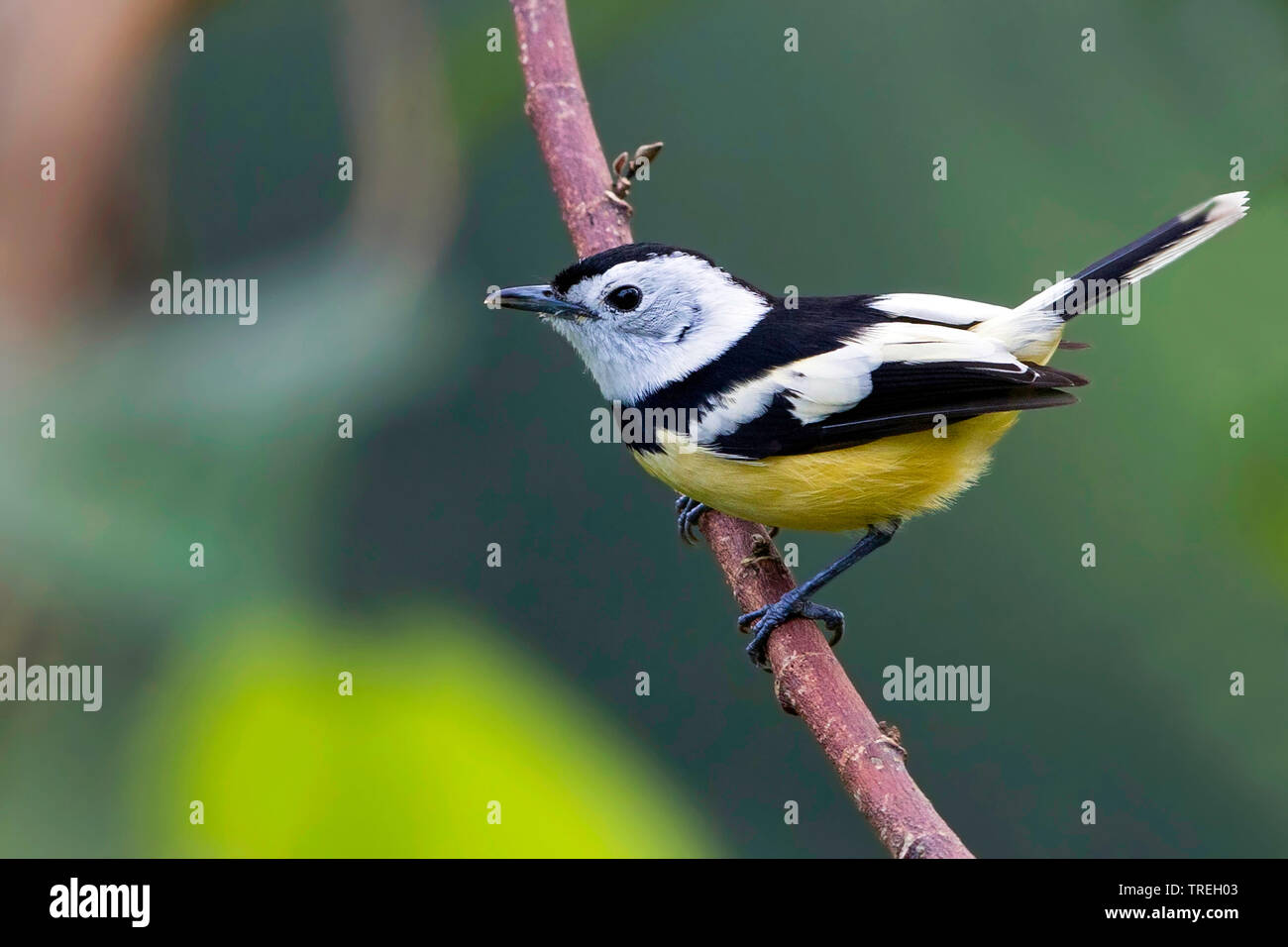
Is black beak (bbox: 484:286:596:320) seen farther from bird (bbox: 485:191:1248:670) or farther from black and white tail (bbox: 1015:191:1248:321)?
black and white tail (bbox: 1015:191:1248:321)

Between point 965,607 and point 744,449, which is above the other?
point 744,449

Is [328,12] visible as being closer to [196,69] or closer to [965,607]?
A: [196,69]

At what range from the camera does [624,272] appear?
218 centimetres

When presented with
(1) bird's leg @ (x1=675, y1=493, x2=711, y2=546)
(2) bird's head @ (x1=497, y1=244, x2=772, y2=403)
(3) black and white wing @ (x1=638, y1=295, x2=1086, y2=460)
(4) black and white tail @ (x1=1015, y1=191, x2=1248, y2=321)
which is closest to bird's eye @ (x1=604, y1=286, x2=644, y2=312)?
(2) bird's head @ (x1=497, y1=244, x2=772, y2=403)

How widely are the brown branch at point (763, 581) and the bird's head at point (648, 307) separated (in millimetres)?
239

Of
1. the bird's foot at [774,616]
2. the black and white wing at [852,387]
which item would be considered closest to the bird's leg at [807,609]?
the bird's foot at [774,616]

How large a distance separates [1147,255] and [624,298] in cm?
91

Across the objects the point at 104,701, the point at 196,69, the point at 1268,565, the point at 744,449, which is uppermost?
the point at 196,69

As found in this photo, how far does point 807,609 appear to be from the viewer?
2.17 m

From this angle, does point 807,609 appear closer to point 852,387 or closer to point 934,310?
point 852,387

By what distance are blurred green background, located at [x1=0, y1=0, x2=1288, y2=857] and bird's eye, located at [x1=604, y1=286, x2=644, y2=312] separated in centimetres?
63

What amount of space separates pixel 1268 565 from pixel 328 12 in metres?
2.49

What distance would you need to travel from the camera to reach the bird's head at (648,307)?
2.18 metres
